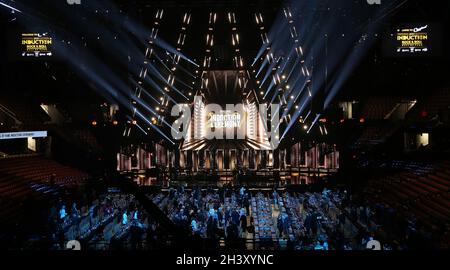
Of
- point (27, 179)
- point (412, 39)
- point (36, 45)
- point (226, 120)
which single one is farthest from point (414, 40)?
point (27, 179)

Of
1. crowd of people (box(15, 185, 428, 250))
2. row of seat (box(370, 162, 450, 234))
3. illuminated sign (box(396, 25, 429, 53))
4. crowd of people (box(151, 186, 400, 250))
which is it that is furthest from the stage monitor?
crowd of people (box(15, 185, 428, 250))

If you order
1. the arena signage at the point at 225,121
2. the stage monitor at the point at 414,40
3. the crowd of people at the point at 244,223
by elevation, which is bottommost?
the crowd of people at the point at 244,223

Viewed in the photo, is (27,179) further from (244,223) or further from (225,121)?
(225,121)

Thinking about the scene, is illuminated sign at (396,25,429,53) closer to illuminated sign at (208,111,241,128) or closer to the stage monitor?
the stage monitor

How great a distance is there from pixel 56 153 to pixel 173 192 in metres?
8.69

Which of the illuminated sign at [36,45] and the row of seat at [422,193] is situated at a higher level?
the illuminated sign at [36,45]

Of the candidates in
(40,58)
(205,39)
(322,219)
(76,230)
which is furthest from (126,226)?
(205,39)

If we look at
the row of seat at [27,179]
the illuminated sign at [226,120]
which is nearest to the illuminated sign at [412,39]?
the illuminated sign at [226,120]

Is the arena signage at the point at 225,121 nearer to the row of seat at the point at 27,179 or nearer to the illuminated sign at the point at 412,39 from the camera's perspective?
the row of seat at the point at 27,179

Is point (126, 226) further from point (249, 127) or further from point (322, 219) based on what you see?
point (249, 127)

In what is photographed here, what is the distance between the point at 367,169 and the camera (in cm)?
1778

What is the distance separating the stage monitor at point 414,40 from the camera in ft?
48.2

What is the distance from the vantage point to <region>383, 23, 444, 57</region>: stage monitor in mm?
14695

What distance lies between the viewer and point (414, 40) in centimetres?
1509
